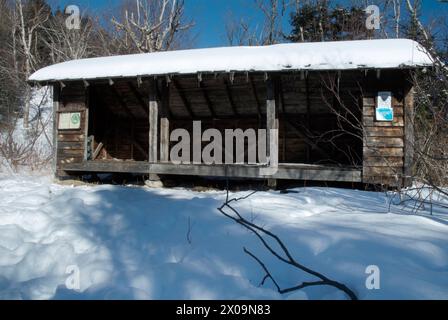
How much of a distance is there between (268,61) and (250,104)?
3.28m

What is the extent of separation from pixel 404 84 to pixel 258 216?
510cm

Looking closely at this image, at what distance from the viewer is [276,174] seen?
23.5 feet

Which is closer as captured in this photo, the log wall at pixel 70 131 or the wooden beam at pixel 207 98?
the log wall at pixel 70 131

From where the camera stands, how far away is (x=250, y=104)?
33.1ft

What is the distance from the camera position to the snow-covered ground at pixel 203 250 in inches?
88.0

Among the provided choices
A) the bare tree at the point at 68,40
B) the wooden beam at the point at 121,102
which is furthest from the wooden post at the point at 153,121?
the bare tree at the point at 68,40

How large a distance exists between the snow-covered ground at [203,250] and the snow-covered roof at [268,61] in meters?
3.25

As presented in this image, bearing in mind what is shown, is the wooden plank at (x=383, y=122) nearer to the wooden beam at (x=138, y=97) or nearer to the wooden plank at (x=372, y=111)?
the wooden plank at (x=372, y=111)

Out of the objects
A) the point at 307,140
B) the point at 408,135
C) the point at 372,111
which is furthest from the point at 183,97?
the point at 408,135

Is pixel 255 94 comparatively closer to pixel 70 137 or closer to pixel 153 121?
pixel 153 121

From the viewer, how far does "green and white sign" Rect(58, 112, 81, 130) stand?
342 inches

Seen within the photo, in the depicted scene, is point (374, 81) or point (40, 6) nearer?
point (374, 81)

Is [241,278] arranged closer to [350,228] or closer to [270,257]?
[270,257]
